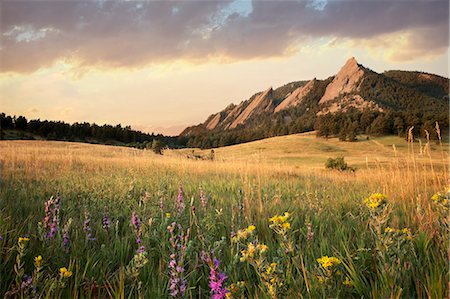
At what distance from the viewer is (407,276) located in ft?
6.42

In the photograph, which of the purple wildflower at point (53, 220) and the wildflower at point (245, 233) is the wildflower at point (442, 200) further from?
the purple wildflower at point (53, 220)

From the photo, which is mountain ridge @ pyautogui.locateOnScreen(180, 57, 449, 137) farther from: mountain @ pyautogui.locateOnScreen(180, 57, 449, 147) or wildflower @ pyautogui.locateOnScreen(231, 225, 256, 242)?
wildflower @ pyautogui.locateOnScreen(231, 225, 256, 242)

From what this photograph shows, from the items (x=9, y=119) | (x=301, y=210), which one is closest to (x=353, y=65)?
(x=9, y=119)

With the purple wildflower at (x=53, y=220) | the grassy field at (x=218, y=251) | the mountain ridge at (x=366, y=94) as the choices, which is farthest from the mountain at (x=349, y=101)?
the purple wildflower at (x=53, y=220)

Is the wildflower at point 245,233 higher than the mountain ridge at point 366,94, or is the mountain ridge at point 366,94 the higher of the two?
the mountain ridge at point 366,94

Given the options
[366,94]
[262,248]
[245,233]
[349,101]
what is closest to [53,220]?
[245,233]

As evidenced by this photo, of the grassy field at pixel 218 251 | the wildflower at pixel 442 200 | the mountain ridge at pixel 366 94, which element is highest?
the mountain ridge at pixel 366 94

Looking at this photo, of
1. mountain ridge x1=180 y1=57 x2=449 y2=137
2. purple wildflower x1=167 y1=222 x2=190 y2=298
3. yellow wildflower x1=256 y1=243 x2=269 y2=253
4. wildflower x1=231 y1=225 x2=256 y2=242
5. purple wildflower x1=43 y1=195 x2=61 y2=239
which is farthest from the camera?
mountain ridge x1=180 y1=57 x2=449 y2=137

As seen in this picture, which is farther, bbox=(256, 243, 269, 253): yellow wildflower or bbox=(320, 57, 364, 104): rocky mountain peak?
bbox=(320, 57, 364, 104): rocky mountain peak

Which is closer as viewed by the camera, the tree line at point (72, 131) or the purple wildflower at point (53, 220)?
the purple wildflower at point (53, 220)

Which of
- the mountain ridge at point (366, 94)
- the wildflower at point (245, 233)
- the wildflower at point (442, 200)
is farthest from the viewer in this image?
the mountain ridge at point (366, 94)

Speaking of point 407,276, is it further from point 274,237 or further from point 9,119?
point 9,119

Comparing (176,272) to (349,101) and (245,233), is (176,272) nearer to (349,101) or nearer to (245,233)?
(245,233)

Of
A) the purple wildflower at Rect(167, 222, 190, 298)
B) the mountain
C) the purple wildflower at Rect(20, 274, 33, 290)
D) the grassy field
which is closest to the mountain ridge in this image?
the mountain
